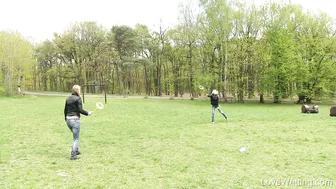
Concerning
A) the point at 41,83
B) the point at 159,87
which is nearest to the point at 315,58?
the point at 159,87

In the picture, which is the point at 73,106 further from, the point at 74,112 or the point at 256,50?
the point at 256,50

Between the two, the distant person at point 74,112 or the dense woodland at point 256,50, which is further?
the dense woodland at point 256,50

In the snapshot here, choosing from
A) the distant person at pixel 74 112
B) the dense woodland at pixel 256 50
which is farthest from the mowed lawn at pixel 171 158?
the dense woodland at pixel 256 50

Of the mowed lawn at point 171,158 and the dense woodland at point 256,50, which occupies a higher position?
the dense woodland at point 256,50

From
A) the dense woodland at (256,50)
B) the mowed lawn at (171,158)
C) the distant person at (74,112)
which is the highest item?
the dense woodland at (256,50)

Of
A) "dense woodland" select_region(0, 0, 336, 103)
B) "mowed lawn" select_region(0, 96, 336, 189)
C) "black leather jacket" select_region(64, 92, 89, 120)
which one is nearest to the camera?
"mowed lawn" select_region(0, 96, 336, 189)

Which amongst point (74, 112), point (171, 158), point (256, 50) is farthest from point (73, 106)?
point (256, 50)

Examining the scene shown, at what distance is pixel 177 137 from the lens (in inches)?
396

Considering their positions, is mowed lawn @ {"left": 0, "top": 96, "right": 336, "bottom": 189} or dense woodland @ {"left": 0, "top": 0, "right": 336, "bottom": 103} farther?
dense woodland @ {"left": 0, "top": 0, "right": 336, "bottom": 103}

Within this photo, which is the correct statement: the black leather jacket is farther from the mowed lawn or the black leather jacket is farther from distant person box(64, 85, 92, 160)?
the mowed lawn

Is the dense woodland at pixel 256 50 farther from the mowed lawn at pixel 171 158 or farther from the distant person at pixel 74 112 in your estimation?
the distant person at pixel 74 112

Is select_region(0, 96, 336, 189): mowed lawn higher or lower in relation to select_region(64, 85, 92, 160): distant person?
lower

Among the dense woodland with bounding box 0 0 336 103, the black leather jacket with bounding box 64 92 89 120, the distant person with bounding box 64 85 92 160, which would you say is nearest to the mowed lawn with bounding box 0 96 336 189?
the distant person with bounding box 64 85 92 160

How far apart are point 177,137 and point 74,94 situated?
453 centimetres
